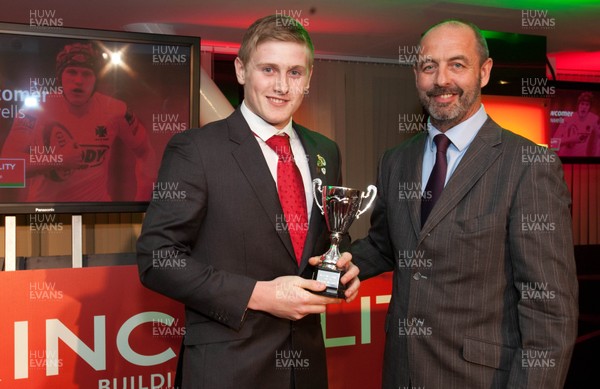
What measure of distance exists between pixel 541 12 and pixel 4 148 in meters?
4.54

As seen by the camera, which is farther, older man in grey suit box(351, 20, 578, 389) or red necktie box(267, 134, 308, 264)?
red necktie box(267, 134, 308, 264)

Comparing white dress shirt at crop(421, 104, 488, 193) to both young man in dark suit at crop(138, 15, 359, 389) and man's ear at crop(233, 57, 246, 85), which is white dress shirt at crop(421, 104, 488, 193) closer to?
young man in dark suit at crop(138, 15, 359, 389)

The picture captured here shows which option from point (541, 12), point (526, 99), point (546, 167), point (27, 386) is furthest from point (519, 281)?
point (541, 12)

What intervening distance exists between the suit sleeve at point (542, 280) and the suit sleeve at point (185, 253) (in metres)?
0.73

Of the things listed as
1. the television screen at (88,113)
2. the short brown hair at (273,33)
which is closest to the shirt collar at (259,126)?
the short brown hair at (273,33)

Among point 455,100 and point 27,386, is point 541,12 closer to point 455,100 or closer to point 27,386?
point 455,100

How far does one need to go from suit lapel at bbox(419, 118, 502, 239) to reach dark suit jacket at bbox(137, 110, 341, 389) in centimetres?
37

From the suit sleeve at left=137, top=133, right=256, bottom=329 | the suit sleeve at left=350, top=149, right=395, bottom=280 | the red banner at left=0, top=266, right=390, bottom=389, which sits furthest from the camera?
the red banner at left=0, top=266, right=390, bottom=389

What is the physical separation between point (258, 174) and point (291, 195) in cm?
13

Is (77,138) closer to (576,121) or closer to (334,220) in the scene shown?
(334,220)

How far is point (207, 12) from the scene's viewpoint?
5531mm

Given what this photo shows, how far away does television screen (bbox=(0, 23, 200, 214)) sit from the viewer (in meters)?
3.84

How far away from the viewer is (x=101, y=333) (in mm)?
2982

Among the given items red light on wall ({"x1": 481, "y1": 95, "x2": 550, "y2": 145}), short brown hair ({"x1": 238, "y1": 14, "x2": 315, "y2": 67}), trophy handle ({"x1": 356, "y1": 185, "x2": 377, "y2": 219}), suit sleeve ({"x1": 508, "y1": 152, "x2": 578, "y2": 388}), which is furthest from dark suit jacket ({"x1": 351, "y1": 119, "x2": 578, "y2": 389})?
red light on wall ({"x1": 481, "y1": 95, "x2": 550, "y2": 145})
